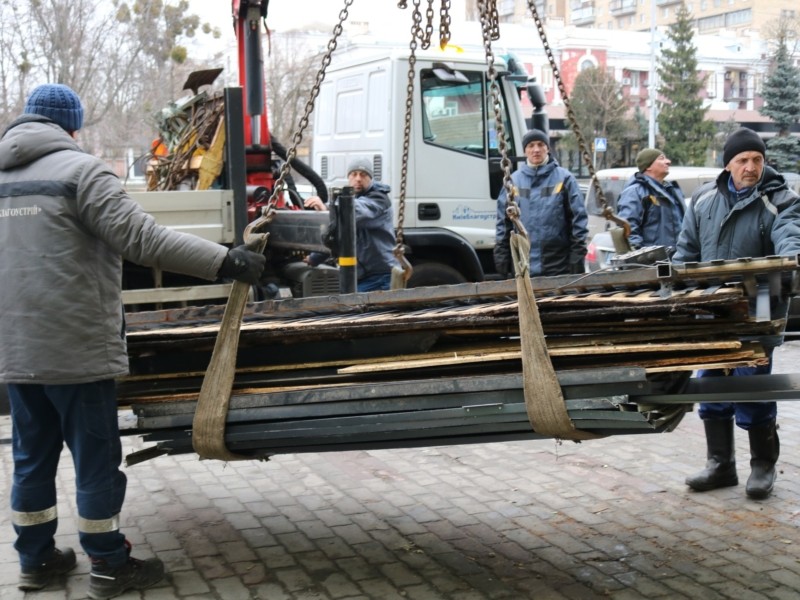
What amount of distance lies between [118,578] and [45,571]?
0.34 metres

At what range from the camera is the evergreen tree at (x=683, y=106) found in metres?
47.1

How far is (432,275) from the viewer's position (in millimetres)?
9867

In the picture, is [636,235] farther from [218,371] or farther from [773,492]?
[218,371]

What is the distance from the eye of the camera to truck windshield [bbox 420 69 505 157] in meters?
9.84

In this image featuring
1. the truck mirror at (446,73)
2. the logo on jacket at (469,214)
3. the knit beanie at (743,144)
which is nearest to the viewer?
the knit beanie at (743,144)

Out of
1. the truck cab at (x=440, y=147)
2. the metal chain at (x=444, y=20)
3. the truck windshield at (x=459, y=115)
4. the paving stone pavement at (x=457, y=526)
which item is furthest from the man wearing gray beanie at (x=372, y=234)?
the metal chain at (x=444, y=20)

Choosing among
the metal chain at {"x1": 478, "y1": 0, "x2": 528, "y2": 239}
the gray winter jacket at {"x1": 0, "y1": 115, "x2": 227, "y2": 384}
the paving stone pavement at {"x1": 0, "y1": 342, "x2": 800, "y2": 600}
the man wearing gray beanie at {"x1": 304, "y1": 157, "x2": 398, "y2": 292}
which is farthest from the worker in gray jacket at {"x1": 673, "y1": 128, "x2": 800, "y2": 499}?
the man wearing gray beanie at {"x1": 304, "y1": 157, "x2": 398, "y2": 292}

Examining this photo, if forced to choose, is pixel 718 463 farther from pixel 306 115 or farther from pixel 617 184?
pixel 617 184

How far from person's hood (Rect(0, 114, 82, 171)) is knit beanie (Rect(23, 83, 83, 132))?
0.26 feet

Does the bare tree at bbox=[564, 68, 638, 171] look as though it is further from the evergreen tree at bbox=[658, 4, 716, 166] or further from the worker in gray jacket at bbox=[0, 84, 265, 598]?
the worker in gray jacket at bbox=[0, 84, 265, 598]

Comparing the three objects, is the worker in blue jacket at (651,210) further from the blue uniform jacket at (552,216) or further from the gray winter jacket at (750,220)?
the gray winter jacket at (750,220)

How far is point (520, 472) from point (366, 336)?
6.80 feet

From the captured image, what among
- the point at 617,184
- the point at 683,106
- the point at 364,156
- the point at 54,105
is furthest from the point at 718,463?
the point at 683,106

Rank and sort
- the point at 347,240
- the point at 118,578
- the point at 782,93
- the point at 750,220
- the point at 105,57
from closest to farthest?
the point at 118,578
the point at 750,220
the point at 347,240
the point at 105,57
the point at 782,93
